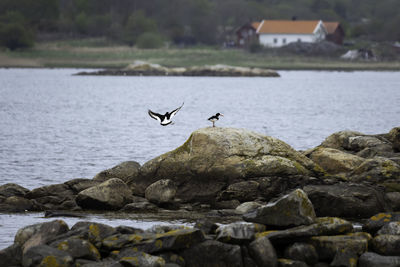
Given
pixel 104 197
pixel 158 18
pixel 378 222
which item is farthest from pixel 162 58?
pixel 378 222

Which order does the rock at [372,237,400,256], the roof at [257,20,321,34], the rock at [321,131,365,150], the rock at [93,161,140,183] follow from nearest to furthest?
the rock at [372,237,400,256] → the rock at [93,161,140,183] → the rock at [321,131,365,150] → the roof at [257,20,321,34]

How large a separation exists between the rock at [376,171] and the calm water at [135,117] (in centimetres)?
816

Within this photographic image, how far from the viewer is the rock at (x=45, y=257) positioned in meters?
11.2

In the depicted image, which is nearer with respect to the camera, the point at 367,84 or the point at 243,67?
the point at 367,84

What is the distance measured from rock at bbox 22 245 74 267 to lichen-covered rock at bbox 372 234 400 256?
5341mm

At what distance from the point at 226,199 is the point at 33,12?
128 meters

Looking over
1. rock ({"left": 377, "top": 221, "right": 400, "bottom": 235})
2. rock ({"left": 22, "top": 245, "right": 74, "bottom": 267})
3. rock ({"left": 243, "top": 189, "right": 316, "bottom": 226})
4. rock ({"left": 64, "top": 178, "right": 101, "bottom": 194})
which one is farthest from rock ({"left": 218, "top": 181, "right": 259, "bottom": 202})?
rock ({"left": 22, "top": 245, "right": 74, "bottom": 267})

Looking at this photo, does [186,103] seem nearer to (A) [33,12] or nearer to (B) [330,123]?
(B) [330,123]

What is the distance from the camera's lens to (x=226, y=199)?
1747 cm

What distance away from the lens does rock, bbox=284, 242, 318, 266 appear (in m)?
12.0

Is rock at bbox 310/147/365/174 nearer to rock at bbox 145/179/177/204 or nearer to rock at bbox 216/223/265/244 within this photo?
rock at bbox 145/179/177/204

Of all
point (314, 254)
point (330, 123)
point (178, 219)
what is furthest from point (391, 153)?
point (330, 123)

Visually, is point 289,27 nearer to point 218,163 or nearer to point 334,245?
point 218,163

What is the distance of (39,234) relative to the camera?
1246 cm
